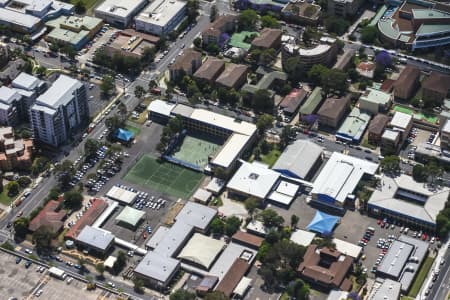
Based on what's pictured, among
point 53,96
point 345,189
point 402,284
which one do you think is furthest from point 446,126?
point 53,96

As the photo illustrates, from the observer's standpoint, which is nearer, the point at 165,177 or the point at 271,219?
the point at 271,219

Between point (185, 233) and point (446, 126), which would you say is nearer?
point (185, 233)

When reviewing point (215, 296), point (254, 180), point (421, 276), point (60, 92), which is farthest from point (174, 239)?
point (60, 92)

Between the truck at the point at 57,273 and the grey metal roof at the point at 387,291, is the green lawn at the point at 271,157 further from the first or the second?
the truck at the point at 57,273

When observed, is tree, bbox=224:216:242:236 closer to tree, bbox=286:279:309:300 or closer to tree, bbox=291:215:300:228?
tree, bbox=291:215:300:228

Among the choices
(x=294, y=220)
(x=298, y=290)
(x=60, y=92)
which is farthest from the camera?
(x=60, y=92)

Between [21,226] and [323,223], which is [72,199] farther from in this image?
[323,223]

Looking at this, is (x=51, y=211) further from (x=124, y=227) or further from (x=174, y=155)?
(x=174, y=155)

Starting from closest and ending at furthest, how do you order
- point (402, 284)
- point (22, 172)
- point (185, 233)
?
point (402, 284) < point (185, 233) < point (22, 172)
